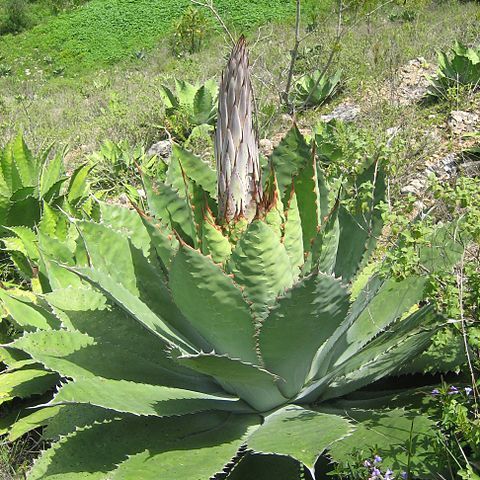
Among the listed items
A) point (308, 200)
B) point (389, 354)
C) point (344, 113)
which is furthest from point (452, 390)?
point (344, 113)

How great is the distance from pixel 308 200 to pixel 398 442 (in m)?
0.82

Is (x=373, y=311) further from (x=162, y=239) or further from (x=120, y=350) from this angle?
(x=120, y=350)

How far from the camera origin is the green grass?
20844 millimetres

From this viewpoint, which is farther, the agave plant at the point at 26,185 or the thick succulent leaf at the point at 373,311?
the agave plant at the point at 26,185

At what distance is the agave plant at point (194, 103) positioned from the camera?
18.9 feet

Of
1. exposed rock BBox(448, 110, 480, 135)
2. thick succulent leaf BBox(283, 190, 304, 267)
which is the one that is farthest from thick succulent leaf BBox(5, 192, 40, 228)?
exposed rock BBox(448, 110, 480, 135)

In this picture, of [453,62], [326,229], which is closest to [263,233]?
[326,229]

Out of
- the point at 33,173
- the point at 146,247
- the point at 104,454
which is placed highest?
the point at 33,173

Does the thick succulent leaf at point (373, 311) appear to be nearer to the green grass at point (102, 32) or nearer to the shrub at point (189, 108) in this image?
the shrub at point (189, 108)

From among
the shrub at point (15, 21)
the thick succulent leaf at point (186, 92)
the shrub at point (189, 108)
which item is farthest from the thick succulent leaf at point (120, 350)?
the shrub at point (15, 21)

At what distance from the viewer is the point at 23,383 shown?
2.47 m

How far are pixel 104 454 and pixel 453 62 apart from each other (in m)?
4.34

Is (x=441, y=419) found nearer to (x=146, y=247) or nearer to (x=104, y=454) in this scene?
(x=104, y=454)

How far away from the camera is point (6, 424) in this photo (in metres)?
2.49
